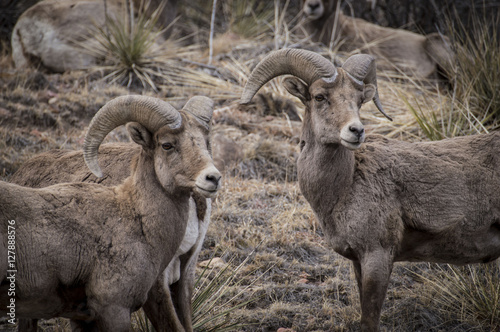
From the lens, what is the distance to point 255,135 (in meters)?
8.81

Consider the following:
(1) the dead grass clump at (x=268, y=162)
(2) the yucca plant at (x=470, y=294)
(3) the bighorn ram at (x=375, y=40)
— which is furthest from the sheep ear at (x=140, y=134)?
(3) the bighorn ram at (x=375, y=40)

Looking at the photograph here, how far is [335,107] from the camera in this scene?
4.53 m

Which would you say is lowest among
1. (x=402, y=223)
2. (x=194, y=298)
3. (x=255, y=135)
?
(x=255, y=135)

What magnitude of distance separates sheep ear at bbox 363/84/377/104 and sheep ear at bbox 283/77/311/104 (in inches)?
19.3

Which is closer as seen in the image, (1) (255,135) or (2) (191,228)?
(2) (191,228)

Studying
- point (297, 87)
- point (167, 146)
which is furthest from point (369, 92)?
point (167, 146)

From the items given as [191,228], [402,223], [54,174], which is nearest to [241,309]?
[191,228]

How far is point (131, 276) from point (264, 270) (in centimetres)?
255

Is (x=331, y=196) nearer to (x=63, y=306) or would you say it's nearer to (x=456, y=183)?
(x=456, y=183)

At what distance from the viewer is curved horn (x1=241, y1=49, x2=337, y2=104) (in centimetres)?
464

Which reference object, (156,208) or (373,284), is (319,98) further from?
(156,208)

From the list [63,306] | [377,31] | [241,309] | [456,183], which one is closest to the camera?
[63,306]

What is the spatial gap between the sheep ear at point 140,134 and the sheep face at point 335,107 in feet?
4.55

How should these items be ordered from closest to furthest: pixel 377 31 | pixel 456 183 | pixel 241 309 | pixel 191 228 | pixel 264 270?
pixel 191 228 → pixel 456 183 → pixel 241 309 → pixel 264 270 → pixel 377 31
